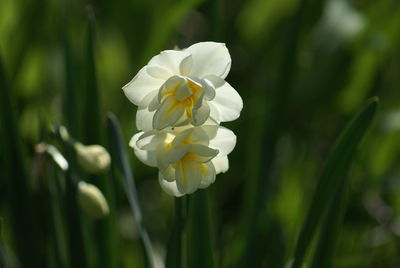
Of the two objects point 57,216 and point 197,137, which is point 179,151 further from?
point 57,216

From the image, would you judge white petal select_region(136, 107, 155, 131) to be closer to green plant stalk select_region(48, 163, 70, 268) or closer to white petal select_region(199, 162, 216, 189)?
white petal select_region(199, 162, 216, 189)

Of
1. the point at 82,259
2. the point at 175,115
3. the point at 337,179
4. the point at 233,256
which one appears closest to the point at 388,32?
the point at 233,256

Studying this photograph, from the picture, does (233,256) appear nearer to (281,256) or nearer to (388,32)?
(281,256)

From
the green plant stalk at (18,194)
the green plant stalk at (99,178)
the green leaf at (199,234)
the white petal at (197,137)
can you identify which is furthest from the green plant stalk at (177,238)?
the green plant stalk at (18,194)

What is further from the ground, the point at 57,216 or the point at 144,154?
the point at 144,154


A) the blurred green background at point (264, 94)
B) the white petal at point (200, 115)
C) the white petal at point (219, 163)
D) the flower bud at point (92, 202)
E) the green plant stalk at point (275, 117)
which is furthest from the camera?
the blurred green background at point (264, 94)

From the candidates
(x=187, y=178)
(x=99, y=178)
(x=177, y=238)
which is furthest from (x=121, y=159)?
(x=187, y=178)

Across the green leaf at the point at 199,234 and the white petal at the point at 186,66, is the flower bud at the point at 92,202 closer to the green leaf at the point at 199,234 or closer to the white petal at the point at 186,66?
the green leaf at the point at 199,234

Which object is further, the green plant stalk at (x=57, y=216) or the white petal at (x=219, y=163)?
the green plant stalk at (x=57, y=216)
